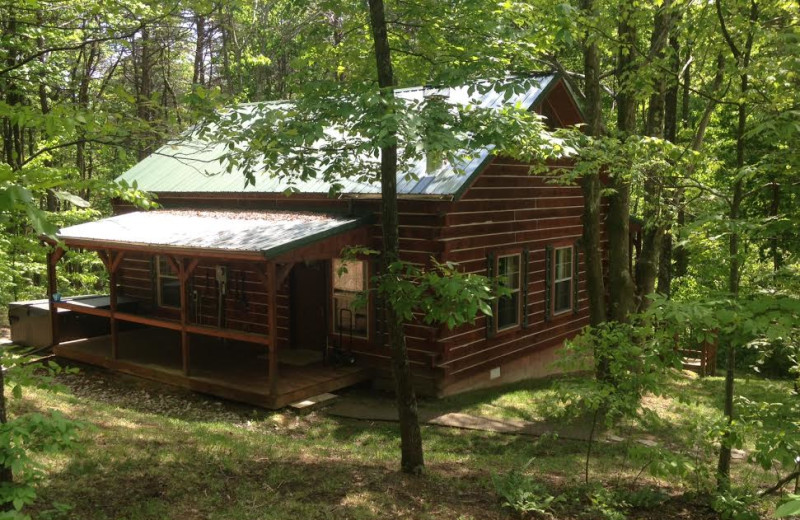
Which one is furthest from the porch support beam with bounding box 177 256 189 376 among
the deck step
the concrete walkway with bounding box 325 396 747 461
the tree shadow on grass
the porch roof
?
the tree shadow on grass

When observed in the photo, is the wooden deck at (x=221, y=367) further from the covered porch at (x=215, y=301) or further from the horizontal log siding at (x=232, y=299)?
the horizontal log siding at (x=232, y=299)

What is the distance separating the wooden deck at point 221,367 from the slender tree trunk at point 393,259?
420 centimetres

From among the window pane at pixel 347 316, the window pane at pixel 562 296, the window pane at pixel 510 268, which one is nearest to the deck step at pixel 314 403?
the window pane at pixel 347 316

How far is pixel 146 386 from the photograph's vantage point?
12102 millimetres

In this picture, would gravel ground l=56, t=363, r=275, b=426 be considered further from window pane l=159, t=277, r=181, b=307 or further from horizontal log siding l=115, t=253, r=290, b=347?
window pane l=159, t=277, r=181, b=307

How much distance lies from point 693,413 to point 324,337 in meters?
7.34

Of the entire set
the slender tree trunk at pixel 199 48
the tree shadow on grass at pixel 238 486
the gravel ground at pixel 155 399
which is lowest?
the gravel ground at pixel 155 399

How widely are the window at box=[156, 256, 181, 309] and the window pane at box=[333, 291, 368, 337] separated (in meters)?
5.28

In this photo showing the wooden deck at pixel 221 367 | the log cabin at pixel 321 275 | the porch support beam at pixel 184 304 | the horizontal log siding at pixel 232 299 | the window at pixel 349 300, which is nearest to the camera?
the wooden deck at pixel 221 367

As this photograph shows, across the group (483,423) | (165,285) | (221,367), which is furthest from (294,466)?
(165,285)

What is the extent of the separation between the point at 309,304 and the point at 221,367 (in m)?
2.24

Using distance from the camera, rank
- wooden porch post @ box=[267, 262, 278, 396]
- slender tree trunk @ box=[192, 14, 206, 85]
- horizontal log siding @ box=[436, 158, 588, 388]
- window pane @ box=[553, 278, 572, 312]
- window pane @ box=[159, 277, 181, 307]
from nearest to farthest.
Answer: wooden porch post @ box=[267, 262, 278, 396] → horizontal log siding @ box=[436, 158, 588, 388] → window pane @ box=[553, 278, 572, 312] → window pane @ box=[159, 277, 181, 307] → slender tree trunk @ box=[192, 14, 206, 85]

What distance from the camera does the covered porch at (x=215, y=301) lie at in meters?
10.6

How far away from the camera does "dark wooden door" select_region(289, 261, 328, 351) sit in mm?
13328
